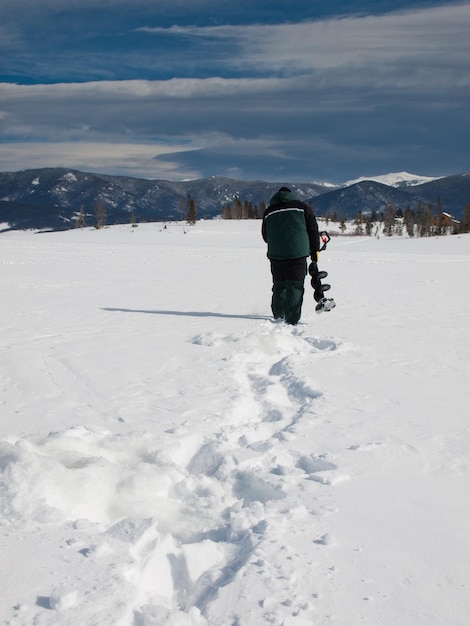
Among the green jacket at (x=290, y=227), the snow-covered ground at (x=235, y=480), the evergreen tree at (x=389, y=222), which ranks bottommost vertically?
the evergreen tree at (x=389, y=222)

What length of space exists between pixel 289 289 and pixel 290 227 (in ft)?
3.12

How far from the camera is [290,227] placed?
8.88 m

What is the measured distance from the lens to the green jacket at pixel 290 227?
8859 mm

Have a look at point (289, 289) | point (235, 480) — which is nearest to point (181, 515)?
point (235, 480)

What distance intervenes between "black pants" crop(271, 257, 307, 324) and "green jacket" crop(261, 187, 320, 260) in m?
0.14

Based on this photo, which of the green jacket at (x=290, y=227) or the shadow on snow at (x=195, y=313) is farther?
the shadow on snow at (x=195, y=313)

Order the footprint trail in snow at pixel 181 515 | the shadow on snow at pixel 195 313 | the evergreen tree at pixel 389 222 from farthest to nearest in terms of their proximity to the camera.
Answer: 1. the evergreen tree at pixel 389 222
2. the shadow on snow at pixel 195 313
3. the footprint trail in snow at pixel 181 515

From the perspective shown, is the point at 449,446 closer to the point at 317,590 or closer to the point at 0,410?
the point at 317,590

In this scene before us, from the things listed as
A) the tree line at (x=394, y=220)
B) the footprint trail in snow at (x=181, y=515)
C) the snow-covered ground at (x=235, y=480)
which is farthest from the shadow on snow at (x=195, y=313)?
the tree line at (x=394, y=220)

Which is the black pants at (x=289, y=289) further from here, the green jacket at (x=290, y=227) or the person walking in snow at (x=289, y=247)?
the green jacket at (x=290, y=227)

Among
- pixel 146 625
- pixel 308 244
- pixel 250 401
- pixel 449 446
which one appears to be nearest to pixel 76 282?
pixel 308 244

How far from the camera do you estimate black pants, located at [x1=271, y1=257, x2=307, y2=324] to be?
347 inches

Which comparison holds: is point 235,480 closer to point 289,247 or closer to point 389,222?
point 289,247

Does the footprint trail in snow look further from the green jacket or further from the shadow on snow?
the shadow on snow
